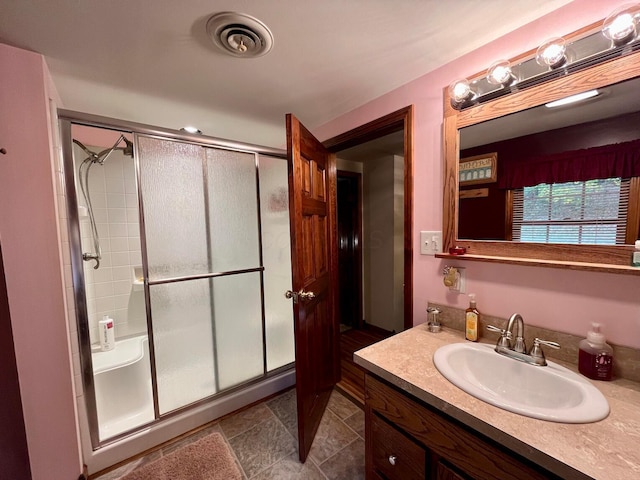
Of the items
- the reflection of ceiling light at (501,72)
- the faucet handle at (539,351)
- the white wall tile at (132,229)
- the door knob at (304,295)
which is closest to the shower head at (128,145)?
the white wall tile at (132,229)

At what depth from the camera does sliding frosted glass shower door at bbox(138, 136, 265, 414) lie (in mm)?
1495

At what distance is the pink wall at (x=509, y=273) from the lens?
87 cm

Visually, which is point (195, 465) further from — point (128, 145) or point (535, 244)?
point (535, 244)

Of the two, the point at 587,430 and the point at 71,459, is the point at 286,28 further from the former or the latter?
the point at 71,459

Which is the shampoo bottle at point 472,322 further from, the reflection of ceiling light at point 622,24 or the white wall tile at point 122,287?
the white wall tile at point 122,287

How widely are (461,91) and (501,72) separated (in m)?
0.15

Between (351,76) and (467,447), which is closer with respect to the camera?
(467,447)

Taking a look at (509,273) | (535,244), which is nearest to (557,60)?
(535,244)

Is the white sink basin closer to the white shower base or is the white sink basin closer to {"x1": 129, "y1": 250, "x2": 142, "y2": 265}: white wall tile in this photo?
the white shower base

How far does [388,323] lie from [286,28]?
2.88m

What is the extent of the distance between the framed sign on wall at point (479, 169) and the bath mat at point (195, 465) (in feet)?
6.27

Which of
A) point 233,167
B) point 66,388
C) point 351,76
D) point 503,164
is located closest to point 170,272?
point 66,388

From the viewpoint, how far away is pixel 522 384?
947 millimetres

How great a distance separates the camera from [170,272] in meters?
1.54
